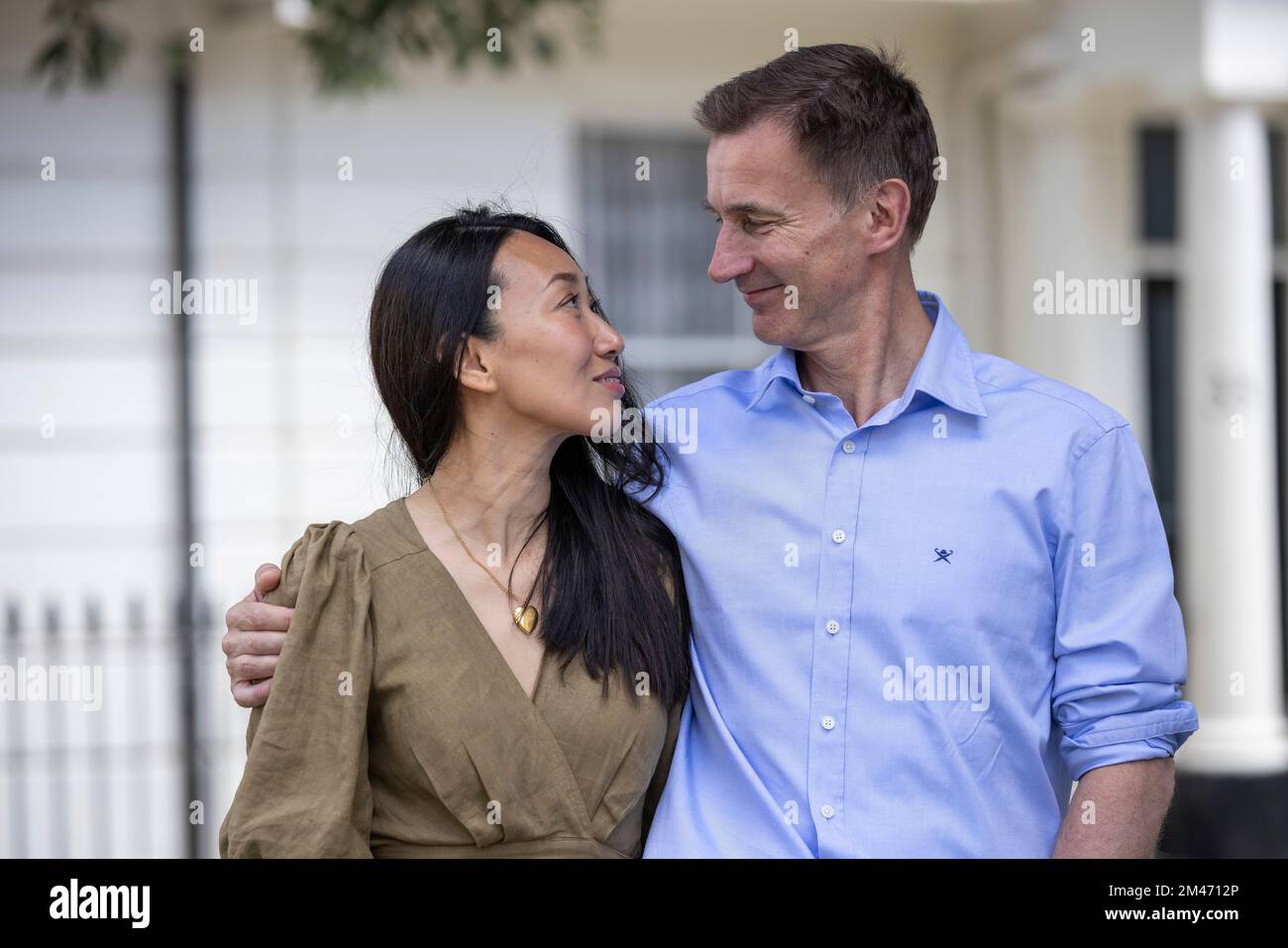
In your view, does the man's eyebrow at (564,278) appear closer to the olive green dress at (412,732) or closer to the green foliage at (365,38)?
the olive green dress at (412,732)

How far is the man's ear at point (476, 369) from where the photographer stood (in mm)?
2457

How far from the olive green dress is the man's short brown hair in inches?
37.8

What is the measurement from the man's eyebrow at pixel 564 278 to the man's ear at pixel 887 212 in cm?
54

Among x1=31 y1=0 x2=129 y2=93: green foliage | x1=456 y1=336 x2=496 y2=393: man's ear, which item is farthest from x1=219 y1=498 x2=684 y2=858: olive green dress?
x1=31 y1=0 x2=129 y2=93: green foliage

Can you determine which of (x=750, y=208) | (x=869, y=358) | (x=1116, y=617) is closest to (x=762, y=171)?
(x=750, y=208)

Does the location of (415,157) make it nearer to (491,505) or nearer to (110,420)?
(110,420)

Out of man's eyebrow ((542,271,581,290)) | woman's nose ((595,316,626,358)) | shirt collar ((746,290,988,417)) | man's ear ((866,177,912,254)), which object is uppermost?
man's ear ((866,177,912,254))

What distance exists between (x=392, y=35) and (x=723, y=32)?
1822mm

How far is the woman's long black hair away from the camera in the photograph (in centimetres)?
245

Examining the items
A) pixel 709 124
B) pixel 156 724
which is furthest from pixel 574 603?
pixel 156 724

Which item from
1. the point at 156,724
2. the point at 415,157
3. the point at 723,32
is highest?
the point at 723,32

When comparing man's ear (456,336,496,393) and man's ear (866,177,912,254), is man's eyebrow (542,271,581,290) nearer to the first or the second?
man's ear (456,336,496,393)

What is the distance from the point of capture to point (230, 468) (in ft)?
21.1

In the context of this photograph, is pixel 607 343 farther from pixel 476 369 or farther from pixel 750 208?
pixel 750 208
